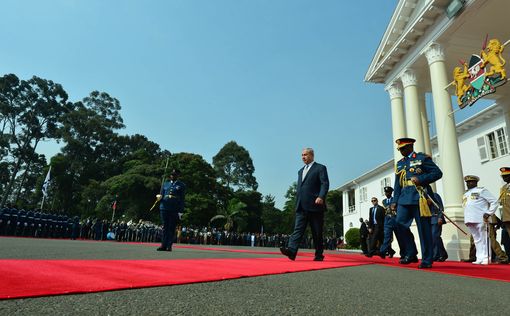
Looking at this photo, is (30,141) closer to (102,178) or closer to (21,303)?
(102,178)

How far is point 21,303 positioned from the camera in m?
1.63

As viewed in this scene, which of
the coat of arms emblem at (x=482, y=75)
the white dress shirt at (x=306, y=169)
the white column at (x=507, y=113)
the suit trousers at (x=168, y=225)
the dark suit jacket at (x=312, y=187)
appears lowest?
the suit trousers at (x=168, y=225)

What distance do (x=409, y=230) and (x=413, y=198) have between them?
52cm

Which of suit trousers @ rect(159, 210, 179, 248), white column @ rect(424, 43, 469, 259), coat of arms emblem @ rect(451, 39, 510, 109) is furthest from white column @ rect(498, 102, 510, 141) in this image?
suit trousers @ rect(159, 210, 179, 248)

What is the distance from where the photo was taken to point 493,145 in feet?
65.3

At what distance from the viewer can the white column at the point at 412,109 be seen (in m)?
14.7

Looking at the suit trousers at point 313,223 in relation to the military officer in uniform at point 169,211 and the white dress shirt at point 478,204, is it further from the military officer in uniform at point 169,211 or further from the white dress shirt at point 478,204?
the white dress shirt at point 478,204

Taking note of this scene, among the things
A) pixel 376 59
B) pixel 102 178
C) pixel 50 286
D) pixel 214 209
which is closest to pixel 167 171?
pixel 214 209

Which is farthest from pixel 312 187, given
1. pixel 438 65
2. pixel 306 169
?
pixel 438 65

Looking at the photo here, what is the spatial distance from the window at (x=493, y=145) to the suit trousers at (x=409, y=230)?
16.8 meters

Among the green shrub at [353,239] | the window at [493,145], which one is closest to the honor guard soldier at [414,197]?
the window at [493,145]

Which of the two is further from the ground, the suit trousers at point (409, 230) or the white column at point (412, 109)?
the white column at point (412, 109)

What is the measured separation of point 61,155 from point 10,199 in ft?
43.9

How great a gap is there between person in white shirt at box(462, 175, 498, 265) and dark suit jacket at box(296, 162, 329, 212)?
14.4 feet
